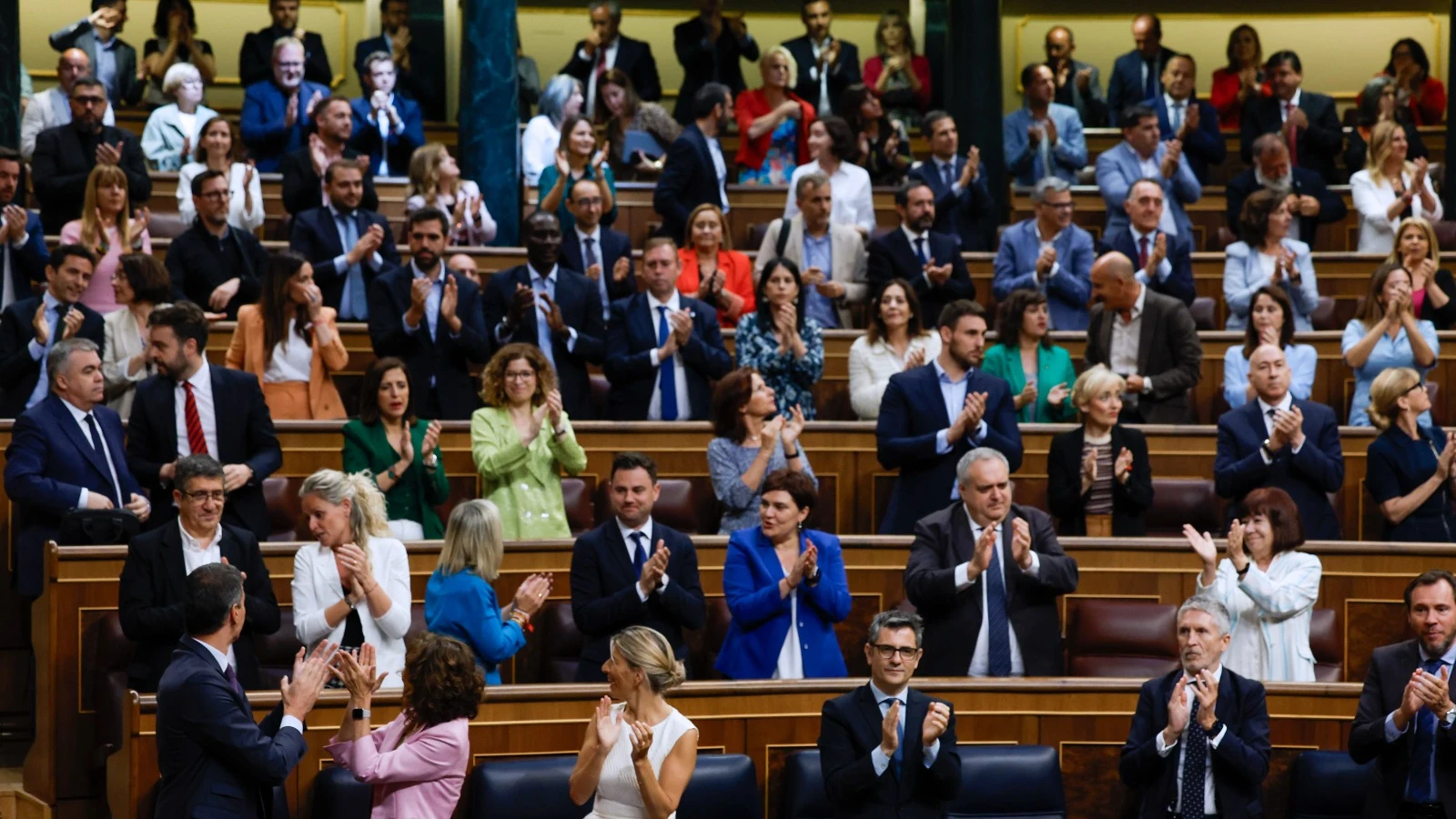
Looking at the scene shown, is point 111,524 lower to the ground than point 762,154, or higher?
lower

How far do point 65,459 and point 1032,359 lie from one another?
329 centimetres

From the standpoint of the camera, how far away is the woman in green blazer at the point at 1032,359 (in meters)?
7.03

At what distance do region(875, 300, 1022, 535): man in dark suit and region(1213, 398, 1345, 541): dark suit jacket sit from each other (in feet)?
2.27

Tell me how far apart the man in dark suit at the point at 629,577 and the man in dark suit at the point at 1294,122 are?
5337 mm

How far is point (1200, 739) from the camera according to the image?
505cm

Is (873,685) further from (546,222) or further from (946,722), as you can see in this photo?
(546,222)

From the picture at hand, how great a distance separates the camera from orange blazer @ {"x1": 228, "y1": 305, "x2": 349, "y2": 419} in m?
6.83

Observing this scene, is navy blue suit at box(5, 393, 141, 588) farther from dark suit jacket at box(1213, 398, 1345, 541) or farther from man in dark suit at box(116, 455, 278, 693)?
dark suit jacket at box(1213, 398, 1345, 541)

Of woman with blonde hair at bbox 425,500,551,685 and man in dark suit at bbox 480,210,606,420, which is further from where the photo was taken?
man in dark suit at bbox 480,210,606,420

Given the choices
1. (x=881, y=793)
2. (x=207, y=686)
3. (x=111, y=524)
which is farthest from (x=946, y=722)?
(x=111, y=524)

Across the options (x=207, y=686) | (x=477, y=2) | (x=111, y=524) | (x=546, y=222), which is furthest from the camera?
(x=477, y=2)

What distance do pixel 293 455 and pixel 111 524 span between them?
1064 mm

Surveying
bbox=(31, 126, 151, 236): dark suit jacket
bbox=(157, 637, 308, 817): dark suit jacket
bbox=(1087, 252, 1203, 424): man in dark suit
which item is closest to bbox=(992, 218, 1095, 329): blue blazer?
bbox=(1087, 252, 1203, 424): man in dark suit

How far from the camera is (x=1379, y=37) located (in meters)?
12.5
